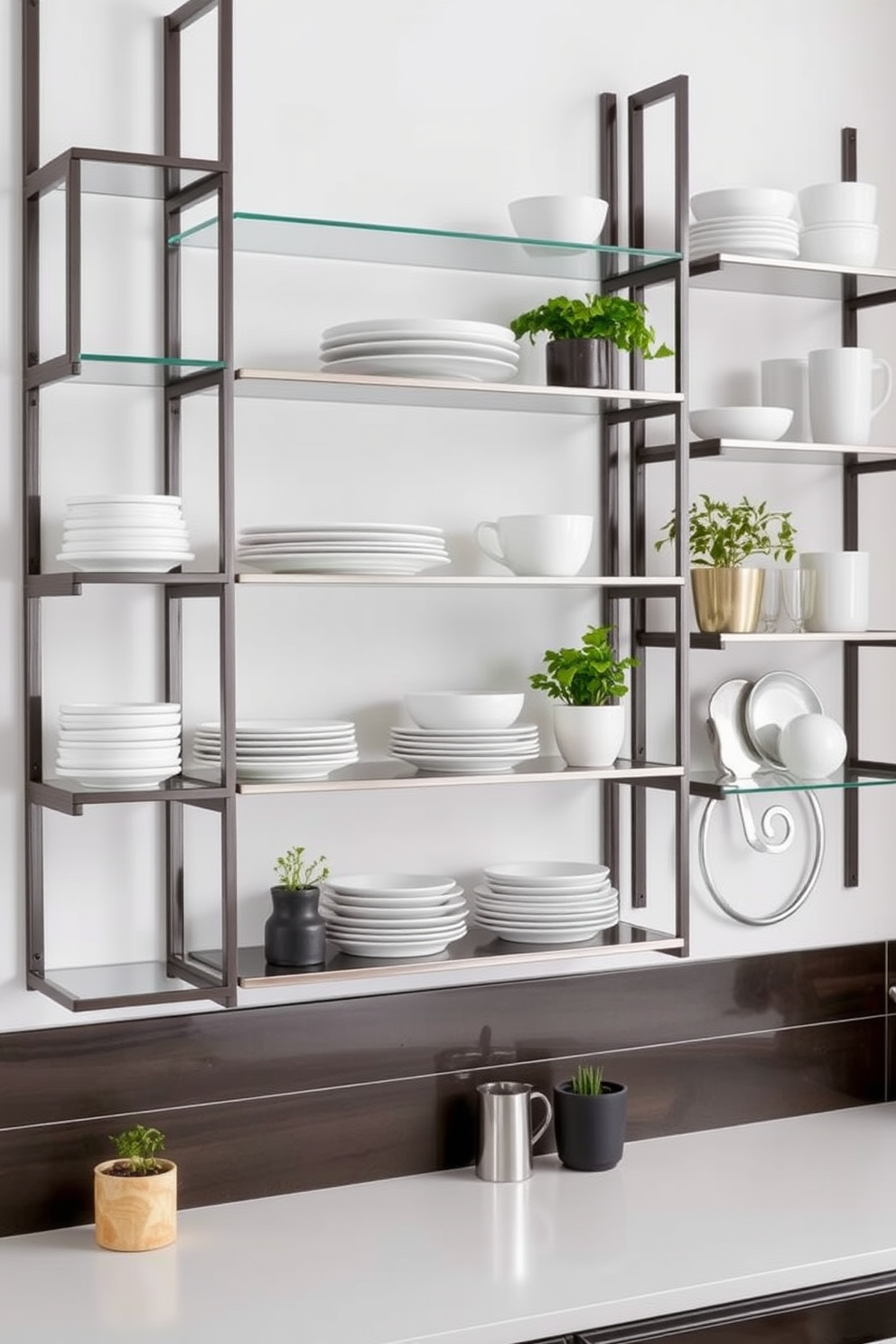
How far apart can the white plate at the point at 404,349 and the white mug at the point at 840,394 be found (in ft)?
2.07

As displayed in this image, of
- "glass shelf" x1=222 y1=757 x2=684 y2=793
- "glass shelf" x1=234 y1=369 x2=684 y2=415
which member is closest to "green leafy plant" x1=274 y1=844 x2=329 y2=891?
"glass shelf" x1=222 y1=757 x2=684 y2=793

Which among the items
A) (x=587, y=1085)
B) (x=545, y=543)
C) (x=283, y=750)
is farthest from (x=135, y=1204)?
(x=545, y=543)

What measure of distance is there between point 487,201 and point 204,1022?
1368mm

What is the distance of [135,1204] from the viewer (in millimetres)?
2213

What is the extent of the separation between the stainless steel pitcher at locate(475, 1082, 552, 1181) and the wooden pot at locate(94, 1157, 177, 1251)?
525 mm

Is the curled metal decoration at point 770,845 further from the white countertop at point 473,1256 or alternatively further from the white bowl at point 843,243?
the white bowl at point 843,243

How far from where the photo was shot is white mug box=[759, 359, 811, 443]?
278cm

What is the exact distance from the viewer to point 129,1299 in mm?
2057

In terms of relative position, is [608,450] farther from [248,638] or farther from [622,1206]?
[622,1206]

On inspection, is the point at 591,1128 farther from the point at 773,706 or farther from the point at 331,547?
the point at 331,547

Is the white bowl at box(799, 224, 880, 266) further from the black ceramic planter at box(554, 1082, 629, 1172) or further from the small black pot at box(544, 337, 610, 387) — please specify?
the black ceramic planter at box(554, 1082, 629, 1172)

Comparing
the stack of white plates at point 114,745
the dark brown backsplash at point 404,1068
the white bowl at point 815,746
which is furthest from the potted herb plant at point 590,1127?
the stack of white plates at point 114,745

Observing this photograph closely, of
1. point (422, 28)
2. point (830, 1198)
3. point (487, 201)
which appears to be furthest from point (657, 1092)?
point (422, 28)

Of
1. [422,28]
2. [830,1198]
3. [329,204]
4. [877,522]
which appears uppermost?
[422,28]
